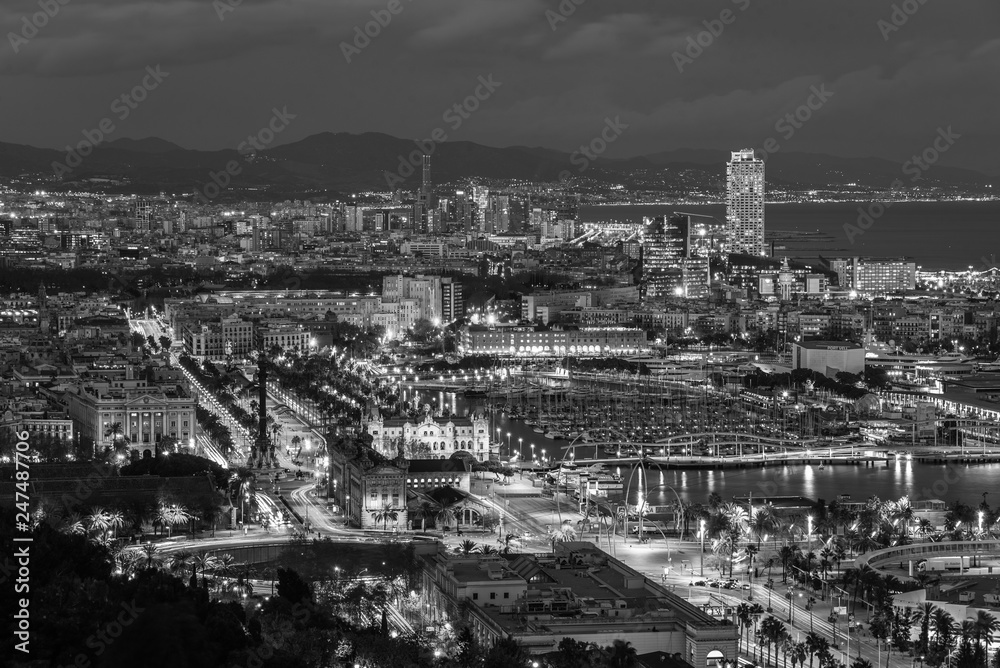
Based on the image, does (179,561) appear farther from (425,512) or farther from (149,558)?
(425,512)

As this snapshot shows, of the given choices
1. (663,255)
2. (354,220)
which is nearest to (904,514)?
(663,255)

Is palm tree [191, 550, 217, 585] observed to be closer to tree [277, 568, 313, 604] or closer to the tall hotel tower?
tree [277, 568, 313, 604]

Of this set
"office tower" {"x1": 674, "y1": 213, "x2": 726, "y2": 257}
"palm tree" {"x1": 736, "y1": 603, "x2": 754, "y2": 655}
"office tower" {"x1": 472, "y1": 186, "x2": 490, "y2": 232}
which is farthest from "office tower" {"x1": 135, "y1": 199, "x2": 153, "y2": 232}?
"palm tree" {"x1": 736, "y1": 603, "x2": 754, "y2": 655}

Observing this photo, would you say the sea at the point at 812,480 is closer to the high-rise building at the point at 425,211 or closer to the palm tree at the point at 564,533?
the palm tree at the point at 564,533

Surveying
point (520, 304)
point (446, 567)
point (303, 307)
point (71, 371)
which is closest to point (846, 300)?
point (520, 304)

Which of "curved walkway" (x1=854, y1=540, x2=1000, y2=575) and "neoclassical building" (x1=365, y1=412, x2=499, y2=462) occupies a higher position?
"neoclassical building" (x1=365, y1=412, x2=499, y2=462)

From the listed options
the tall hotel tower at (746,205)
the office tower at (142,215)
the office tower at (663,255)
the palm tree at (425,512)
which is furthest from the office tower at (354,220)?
the palm tree at (425,512)
